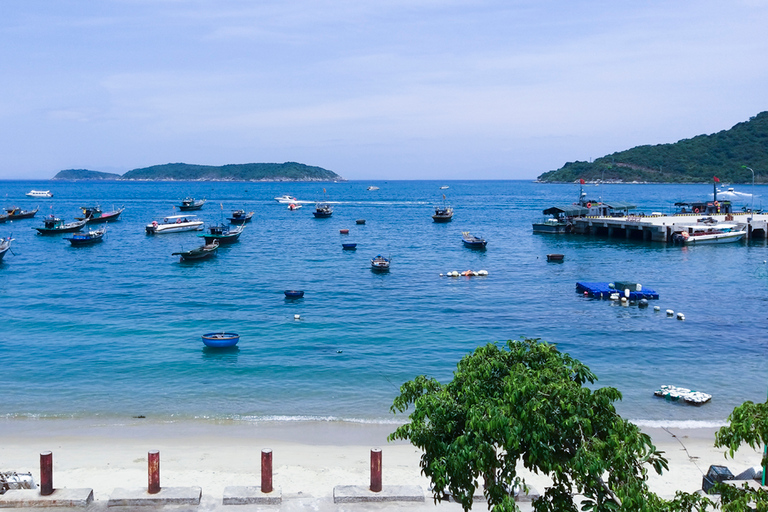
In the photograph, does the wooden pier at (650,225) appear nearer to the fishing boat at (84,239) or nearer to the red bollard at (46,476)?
the fishing boat at (84,239)

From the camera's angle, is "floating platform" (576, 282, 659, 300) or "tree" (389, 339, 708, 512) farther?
"floating platform" (576, 282, 659, 300)

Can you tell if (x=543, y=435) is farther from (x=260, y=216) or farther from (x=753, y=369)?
(x=260, y=216)

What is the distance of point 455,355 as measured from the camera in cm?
3544

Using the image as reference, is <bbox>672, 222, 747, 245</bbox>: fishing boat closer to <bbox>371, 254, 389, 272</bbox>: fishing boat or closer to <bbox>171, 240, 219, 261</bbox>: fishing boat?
<bbox>371, 254, 389, 272</bbox>: fishing boat

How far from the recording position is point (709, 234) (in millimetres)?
86875

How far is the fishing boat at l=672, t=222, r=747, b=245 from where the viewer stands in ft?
281

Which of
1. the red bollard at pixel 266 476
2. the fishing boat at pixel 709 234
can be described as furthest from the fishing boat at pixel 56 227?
the red bollard at pixel 266 476

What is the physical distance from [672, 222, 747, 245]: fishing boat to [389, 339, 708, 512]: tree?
83.3 m

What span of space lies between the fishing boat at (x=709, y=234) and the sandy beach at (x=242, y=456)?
66.9m

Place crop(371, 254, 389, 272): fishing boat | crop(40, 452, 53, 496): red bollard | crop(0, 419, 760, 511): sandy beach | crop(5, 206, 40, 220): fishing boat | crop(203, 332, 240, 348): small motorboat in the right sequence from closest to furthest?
crop(40, 452, 53, 496): red bollard < crop(0, 419, 760, 511): sandy beach < crop(203, 332, 240, 348): small motorboat < crop(371, 254, 389, 272): fishing boat < crop(5, 206, 40, 220): fishing boat

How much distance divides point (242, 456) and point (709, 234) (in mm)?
80155

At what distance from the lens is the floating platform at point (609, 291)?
50688 mm

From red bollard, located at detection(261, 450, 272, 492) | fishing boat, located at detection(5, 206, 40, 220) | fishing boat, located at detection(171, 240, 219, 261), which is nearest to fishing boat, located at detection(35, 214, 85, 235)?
fishing boat, located at detection(5, 206, 40, 220)

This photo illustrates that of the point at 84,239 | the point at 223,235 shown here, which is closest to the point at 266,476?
the point at 223,235
